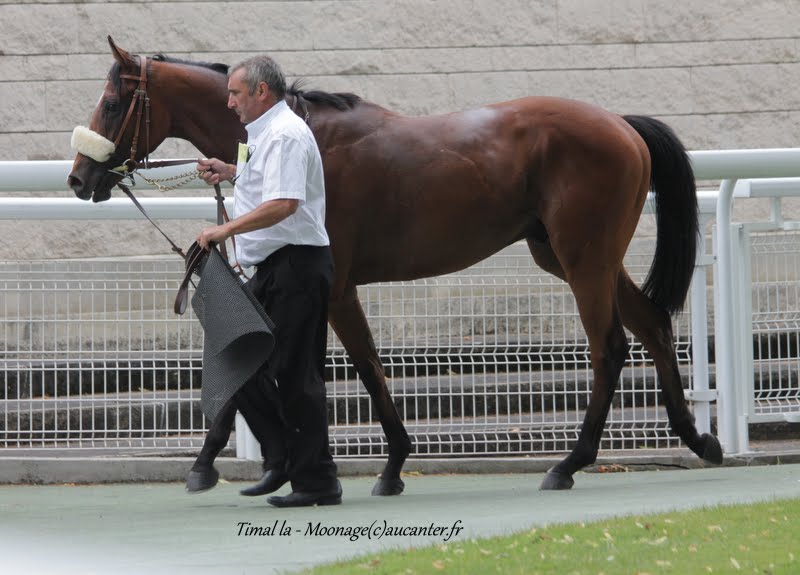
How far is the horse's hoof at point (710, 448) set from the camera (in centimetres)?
627

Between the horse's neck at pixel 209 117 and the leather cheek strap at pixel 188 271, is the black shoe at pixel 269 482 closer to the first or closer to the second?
the leather cheek strap at pixel 188 271

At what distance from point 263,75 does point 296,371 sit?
1125 mm

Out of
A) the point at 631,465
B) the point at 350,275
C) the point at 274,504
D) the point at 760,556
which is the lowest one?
the point at 631,465

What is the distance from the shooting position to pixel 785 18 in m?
11.8

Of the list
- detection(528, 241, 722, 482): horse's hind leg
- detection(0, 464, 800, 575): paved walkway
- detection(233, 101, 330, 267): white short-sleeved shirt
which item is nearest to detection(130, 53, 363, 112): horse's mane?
detection(233, 101, 330, 267): white short-sleeved shirt

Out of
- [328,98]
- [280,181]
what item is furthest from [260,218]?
[328,98]

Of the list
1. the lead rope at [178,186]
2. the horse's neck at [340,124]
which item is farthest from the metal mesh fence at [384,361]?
the horse's neck at [340,124]

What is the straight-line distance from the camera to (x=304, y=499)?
522 cm

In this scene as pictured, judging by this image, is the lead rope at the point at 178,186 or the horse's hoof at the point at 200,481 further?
the horse's hoof at the point at 200,481

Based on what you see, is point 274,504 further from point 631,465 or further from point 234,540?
point 631,465

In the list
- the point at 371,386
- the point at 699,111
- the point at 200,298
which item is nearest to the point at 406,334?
the point at 371,386

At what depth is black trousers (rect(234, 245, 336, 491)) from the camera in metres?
5.09

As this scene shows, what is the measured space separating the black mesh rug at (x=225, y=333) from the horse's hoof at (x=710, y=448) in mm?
2351

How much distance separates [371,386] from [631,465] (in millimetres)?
1574
